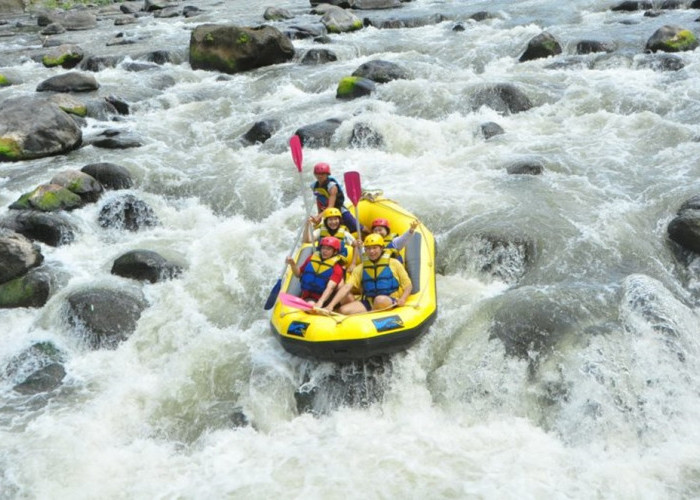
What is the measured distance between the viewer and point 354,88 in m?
12.4

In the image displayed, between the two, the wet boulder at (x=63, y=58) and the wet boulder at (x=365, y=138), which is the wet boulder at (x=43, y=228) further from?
the wet boulder at (x=63, y=58)

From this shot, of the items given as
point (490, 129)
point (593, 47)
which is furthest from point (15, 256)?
point (593, 47)

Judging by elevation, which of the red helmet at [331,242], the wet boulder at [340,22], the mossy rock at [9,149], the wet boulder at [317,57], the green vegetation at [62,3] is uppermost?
the red helmet at [331,242]

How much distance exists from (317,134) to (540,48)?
5.90 metres

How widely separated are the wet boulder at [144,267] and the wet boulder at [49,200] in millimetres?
1814

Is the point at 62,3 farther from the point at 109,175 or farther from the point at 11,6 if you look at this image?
the point at 109,175

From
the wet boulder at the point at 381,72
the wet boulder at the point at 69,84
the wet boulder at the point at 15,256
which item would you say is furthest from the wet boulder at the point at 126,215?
the wet boulder at the point at 69,84

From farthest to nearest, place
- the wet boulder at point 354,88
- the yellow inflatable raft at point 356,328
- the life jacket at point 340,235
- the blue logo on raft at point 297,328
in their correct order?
the wet boulder at point 354,88 < the life jacket at point 340,235 < the blue logo on raft at point 297,328 < the yellow inflatable raft at point 356,328

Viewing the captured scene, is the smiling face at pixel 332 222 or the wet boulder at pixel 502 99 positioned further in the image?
the wet boulder at pixel 502 99

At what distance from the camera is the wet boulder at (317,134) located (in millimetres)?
10602

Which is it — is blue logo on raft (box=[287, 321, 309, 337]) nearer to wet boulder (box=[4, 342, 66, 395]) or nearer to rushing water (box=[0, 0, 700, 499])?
rushing water (box=[0, 0, 700, 499])

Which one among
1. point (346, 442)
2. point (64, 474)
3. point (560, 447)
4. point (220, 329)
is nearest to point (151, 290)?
point (220, 329)

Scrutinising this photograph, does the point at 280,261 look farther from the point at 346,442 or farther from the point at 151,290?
the point at 346,442

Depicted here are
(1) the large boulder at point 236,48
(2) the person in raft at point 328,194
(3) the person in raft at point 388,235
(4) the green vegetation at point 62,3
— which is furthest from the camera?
(4) the green vegetation at point 62,3
